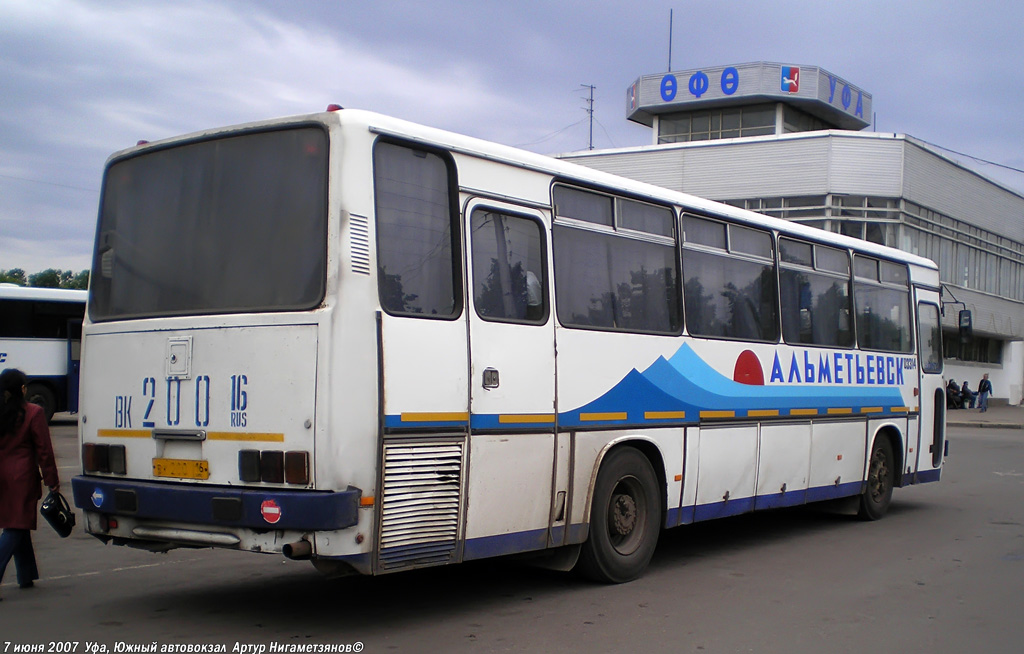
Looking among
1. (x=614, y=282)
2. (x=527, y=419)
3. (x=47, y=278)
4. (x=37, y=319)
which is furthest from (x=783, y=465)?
(x=47, y=278)

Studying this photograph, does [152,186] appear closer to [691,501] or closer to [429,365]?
[429,365]

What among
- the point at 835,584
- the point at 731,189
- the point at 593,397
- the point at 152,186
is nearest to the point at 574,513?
the point at 593,397

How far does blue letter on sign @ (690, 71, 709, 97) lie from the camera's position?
50525mm

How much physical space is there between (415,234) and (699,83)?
46.4 m

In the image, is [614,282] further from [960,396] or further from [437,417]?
[960,396]

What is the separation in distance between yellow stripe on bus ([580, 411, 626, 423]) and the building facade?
95.2ft

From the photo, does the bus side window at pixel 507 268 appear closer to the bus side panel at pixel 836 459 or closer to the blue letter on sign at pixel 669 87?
the bus side panel at pixel 836 459

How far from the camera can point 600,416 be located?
8.18m

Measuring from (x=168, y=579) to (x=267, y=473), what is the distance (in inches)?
114

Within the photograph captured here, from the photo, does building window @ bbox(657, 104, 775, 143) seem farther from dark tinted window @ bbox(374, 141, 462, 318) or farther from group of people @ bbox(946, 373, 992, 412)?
dark tinted window @ bbox(374, 141, 462, 318)

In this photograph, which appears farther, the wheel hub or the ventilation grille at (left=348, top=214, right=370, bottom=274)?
the wheel hub

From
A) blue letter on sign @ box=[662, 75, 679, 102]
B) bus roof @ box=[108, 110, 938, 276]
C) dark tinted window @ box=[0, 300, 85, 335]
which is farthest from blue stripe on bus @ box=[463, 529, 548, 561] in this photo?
blue letter on sign @ box=[662, 75, 679, 102]

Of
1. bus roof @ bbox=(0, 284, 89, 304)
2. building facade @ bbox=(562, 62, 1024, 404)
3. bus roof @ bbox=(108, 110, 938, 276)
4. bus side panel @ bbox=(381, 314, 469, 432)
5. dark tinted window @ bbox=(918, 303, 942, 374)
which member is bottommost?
bus side panel @ bbox=(381, 314, 469, 432)

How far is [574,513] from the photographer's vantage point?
7.87 meters
